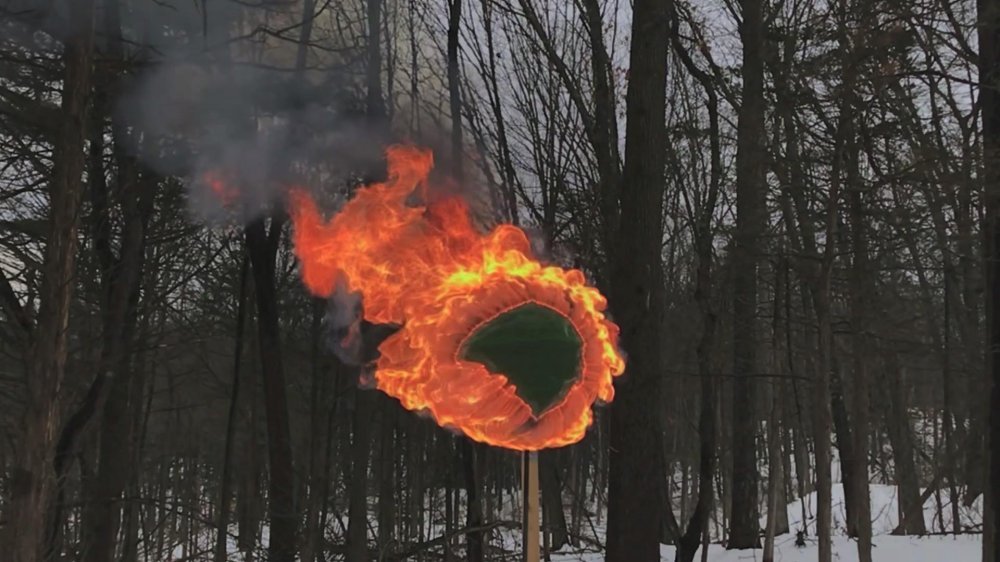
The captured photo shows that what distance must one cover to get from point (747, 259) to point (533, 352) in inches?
291

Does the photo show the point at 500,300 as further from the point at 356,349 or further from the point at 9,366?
the point at 9,366

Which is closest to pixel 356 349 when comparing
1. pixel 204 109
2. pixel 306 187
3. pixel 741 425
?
pixel 306 187

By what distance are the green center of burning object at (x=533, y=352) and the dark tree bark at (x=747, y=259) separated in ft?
17.6

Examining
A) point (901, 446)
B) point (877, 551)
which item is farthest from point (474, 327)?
point (901, 446)

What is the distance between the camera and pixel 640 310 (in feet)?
26.8

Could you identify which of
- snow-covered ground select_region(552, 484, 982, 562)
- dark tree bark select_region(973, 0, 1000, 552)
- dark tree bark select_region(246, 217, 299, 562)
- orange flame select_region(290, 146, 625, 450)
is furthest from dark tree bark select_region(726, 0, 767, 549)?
dark tree bark select_region(246, 217, 299, 562)

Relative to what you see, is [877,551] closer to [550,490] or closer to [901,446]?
[550,490]

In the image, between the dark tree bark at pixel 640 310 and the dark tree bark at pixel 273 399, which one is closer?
the dark tree bark at pixel 640 310

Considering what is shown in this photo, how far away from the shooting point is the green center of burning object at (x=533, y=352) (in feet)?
13.8

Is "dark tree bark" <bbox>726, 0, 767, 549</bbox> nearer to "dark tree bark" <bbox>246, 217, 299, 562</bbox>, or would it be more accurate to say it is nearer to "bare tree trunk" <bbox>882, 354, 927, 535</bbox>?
"bare tree trunk" <bbox>882, 354, 927, 535</bbox>

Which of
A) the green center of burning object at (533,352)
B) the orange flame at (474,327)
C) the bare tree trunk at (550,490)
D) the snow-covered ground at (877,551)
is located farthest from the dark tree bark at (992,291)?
the bare tree trunk at (550,490)

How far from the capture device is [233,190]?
389 inches

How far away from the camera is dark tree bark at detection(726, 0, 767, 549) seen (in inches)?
383

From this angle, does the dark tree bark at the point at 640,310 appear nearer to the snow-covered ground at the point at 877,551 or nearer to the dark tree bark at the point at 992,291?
the dark tree bark at the point at 992,291
